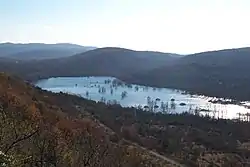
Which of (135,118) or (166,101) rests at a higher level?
(135,118)

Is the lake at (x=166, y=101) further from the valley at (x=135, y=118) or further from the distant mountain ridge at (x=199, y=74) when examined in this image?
the distant mountain ridge at (x=199, y=74)

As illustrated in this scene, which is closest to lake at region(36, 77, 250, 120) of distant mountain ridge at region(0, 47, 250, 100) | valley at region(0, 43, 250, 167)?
valley at region(0, 43, 250, 167)

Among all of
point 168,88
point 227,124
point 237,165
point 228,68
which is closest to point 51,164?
point 237,165

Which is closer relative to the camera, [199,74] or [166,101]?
[166,101]

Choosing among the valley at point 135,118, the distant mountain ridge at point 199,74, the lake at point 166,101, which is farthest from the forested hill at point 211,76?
the lake at point 166,101

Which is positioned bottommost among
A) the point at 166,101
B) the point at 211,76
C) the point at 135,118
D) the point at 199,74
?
the point at 166,101

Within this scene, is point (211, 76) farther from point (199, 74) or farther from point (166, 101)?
point (166, 101)

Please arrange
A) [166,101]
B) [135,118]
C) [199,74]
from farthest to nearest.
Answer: [199,74] → [166,101] → [135,118]

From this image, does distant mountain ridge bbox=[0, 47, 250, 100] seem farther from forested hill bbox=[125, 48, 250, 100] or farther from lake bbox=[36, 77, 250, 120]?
lake bbox=[36, 77, 250, 120]

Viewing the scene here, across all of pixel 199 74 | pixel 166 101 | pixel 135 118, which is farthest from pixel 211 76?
pixel 135 118

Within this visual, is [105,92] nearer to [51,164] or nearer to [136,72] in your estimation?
[136,72]
